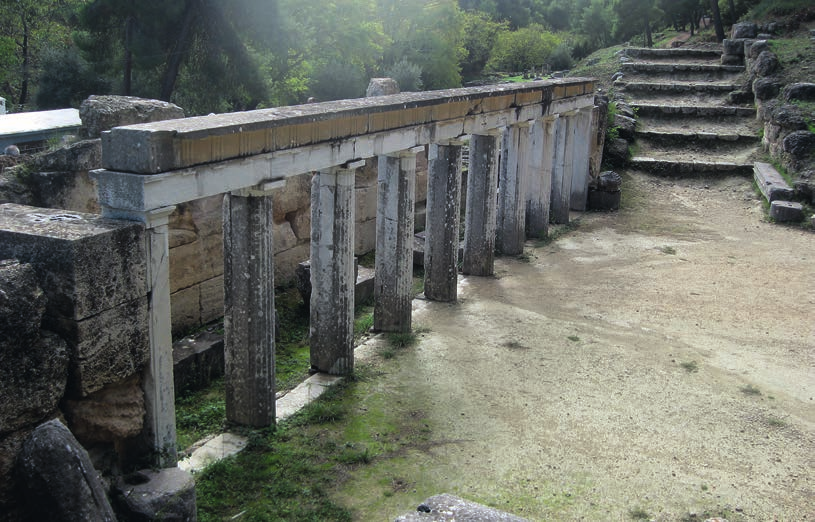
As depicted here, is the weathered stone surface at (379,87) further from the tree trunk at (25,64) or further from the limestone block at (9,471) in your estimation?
the tree trunk at (25,64)

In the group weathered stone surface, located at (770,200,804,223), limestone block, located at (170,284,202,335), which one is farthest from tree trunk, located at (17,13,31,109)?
weathered stone surface, located at (770,200,804,223)

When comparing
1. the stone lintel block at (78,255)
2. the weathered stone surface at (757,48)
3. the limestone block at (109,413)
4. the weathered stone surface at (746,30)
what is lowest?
the limestone block at (109,413)

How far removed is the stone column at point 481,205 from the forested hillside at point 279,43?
14.8 metres

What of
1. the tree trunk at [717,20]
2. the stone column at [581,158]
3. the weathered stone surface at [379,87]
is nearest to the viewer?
the weathered stone surface at [379,87]

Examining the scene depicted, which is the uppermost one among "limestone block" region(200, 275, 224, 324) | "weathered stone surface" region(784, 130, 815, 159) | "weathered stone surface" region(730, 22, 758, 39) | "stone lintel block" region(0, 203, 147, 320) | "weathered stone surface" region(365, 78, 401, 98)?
"weathered stone surface" region(730, 22, 758, 39)

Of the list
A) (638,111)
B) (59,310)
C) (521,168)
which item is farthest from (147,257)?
(638,111)

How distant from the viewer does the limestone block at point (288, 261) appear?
1178cm

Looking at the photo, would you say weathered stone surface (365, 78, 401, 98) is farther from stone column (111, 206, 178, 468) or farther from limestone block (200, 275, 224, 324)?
stone column (111, 206, 178, 468)

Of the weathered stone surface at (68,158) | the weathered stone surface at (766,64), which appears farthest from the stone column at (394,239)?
the weathered stone surface at (766,64)

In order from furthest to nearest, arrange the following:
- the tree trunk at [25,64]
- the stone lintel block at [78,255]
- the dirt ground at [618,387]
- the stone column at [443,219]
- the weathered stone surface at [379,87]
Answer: the tree trunk at [25,64]
the weathered stone surface at [379,87]
the stone column at [443,219]
the dirt ground at [618,387]
the stone lintel block at [78,255]

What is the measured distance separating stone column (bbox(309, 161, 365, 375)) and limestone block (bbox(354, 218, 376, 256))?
5.11 metres

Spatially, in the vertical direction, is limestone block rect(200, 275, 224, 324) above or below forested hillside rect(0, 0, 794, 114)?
below

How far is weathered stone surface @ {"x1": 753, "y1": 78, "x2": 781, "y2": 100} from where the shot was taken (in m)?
21.5

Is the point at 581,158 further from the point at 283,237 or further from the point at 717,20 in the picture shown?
the point at 717,20
